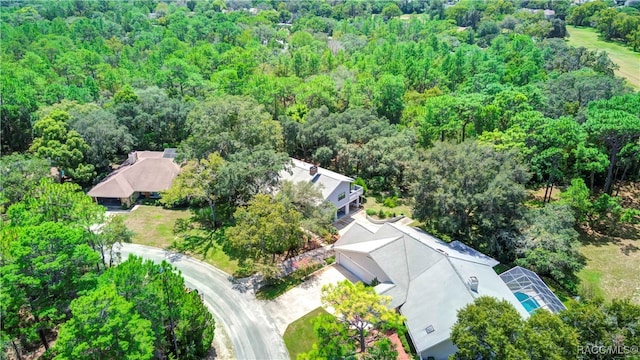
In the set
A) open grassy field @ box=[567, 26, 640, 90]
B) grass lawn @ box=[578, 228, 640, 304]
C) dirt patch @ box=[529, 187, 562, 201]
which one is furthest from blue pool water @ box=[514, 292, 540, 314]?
open grassy field @ box=[567, 26, 640, 90]

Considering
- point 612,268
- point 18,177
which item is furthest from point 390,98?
point 18,177

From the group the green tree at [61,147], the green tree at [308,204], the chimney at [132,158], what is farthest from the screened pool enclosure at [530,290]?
the green tree at [61,147]

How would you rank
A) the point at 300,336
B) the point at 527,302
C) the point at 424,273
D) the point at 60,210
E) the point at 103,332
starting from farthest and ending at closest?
the point at 60,210
the point at 424,273
the point at 527,302
the point at 300,336
the point at 103,332

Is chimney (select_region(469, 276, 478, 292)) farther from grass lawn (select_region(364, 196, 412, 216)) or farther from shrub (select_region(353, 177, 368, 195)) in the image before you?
shrub (select_region(353, 177, 368, 195))

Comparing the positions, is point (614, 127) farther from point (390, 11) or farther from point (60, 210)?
point (390, 11)

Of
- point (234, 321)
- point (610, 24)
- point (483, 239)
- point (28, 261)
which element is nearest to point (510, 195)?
point (483, 239)

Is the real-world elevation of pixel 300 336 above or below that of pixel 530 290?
below

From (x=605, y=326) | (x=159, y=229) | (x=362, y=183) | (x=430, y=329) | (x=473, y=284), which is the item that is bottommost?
(x=159, y=229)
